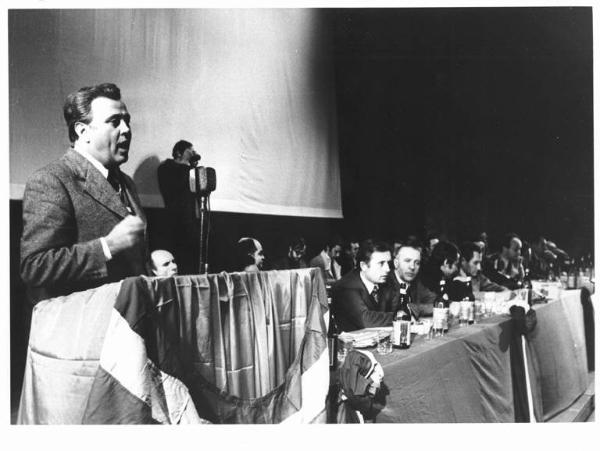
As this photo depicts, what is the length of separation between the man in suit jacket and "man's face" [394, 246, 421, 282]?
113cm

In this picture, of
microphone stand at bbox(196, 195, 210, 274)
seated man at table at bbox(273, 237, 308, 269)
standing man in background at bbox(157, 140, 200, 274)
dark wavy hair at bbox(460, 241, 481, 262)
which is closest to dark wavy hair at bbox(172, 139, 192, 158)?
standing man in background at bbox(157, 140, 200, 274)

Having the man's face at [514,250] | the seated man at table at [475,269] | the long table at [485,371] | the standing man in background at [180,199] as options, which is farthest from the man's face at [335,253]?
the man's face at [514,250]

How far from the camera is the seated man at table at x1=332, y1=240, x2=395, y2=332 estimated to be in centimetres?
195

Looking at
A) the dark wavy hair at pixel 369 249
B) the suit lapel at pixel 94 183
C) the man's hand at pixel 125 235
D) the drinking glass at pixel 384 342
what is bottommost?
the drinking glass at pixel 384 342

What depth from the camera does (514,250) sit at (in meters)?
3.28

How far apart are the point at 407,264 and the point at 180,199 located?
1.03 metres

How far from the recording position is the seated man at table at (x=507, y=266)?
305 centimetres

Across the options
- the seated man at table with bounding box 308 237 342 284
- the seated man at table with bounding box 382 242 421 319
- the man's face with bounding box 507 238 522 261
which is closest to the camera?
the seated man at table with bounding box 382 242 421 319

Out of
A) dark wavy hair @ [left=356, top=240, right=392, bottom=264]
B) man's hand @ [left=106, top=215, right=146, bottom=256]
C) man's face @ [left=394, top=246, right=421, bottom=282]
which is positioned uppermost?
man's hand @ [left=106, top=215, right=146, bottom=256]

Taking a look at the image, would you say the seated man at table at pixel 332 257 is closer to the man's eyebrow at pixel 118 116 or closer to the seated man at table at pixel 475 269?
the seated man at table at pixel 475 269

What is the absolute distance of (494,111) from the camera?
291 centimetres

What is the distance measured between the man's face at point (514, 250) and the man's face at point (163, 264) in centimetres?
230

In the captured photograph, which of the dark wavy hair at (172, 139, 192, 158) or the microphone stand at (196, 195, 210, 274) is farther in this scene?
the dark wavy hair at (172, 139, 192, 158)

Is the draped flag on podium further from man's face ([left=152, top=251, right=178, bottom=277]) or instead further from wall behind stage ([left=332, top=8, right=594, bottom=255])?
wall behind stage ([left=332, top=8, right=594, bottom=255])
